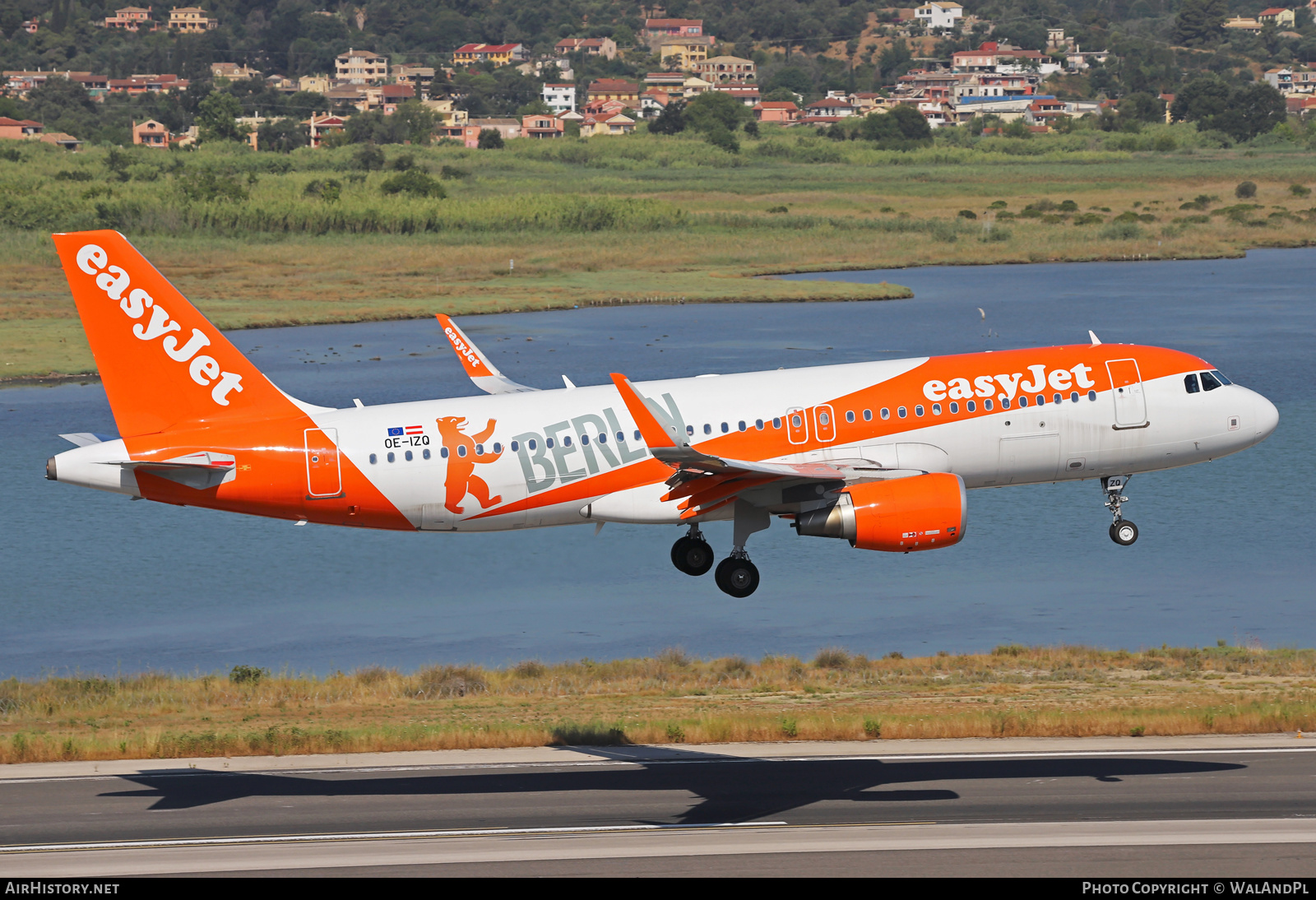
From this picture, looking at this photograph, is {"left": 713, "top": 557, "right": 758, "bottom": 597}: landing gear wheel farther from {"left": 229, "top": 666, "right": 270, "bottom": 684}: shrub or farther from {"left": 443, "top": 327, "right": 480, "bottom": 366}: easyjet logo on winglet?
{"left": 229, "top": 666, "right": 270, "bottom": 684}: shrub

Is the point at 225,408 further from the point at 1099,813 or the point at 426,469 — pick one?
the point at 1099,813

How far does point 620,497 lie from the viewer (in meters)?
47.1

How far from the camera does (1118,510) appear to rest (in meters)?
50.2

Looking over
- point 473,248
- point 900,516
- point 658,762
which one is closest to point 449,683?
point 658,762

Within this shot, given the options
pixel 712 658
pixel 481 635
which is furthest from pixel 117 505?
pixel 712 658

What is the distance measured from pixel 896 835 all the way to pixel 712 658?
33.1 metres

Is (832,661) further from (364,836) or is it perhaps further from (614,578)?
(364,836)

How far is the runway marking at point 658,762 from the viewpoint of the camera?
49.3 m

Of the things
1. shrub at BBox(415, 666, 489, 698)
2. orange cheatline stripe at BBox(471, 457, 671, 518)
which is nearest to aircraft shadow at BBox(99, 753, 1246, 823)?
orange cheatline stripe at BBox(471, 457, 671, 518)

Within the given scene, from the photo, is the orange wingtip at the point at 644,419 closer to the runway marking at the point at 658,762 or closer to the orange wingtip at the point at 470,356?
the runway marking at the point at 658,762

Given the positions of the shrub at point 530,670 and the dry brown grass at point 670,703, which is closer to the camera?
the dry brown grass at point 670,703

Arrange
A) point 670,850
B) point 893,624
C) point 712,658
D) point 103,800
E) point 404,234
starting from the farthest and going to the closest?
point 404,234 < point 893,624 < point 712,658 < point 103,800 < point 670,850

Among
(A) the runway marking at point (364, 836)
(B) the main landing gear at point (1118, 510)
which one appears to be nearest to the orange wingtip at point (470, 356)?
(A) the runway marking at point (364, 836)

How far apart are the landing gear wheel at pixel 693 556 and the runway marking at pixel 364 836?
28.3 feet
